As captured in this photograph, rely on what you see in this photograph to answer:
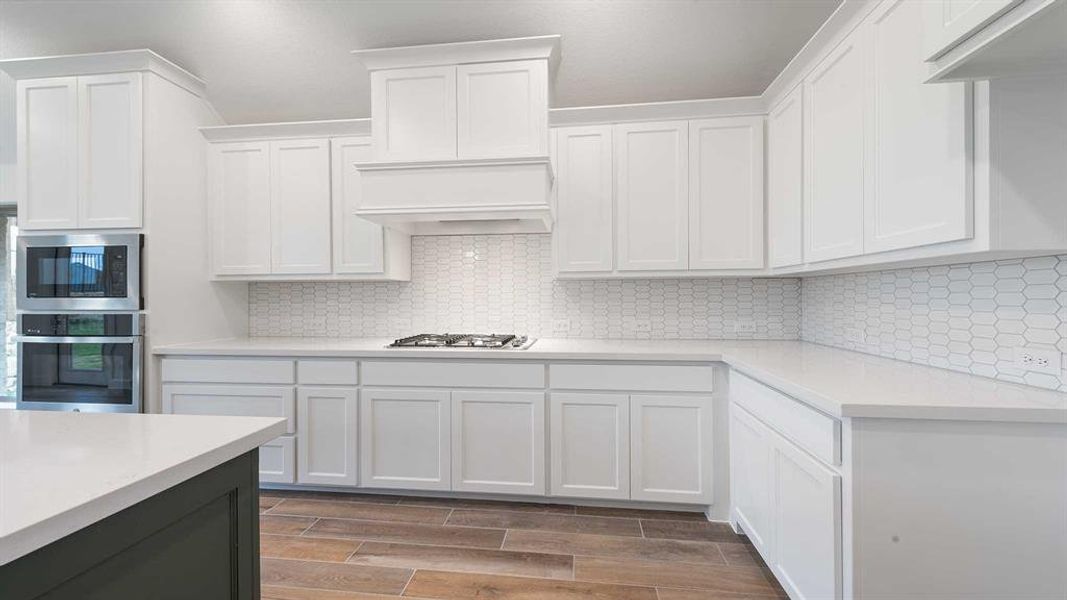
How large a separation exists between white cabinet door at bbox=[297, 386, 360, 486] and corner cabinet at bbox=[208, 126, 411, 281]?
2.68ft

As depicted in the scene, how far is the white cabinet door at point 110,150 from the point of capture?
106 inches

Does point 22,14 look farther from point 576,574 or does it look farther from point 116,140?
point 576,574

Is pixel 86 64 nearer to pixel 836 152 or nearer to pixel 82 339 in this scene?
pixel 82 339

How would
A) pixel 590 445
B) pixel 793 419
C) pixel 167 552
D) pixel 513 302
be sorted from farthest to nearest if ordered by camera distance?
pixel 513 302 < pixel 590 445 < pixel 793 419 < pixel 167 552

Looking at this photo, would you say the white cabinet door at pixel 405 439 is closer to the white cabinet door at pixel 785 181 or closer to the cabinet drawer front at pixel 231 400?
the cabinet drawer front at pixel 231 400

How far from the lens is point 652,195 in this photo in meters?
2.81

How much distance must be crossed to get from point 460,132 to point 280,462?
7.24 ft

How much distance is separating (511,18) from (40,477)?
260cm

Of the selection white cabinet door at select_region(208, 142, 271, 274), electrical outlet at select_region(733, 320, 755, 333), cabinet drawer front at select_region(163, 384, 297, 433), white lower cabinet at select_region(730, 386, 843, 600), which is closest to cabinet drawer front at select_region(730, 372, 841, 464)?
white lower cabinet at select_region(730, 386, 843, 600)

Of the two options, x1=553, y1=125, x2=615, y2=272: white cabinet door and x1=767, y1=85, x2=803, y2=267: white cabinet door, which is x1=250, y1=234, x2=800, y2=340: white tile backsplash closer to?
x1=553, y1=125, x2=615, y2=272: white cabinet door

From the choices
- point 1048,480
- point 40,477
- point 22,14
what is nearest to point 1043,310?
point 1048,480

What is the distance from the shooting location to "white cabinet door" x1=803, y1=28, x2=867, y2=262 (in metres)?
1.80

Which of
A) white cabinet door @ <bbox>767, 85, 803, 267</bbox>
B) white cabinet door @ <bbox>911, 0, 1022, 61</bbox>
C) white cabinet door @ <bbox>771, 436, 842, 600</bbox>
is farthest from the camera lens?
white cabinet door @ <bbox>767, 85, 803, 267</bbox>

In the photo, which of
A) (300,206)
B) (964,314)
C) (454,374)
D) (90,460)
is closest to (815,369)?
(964,314)
